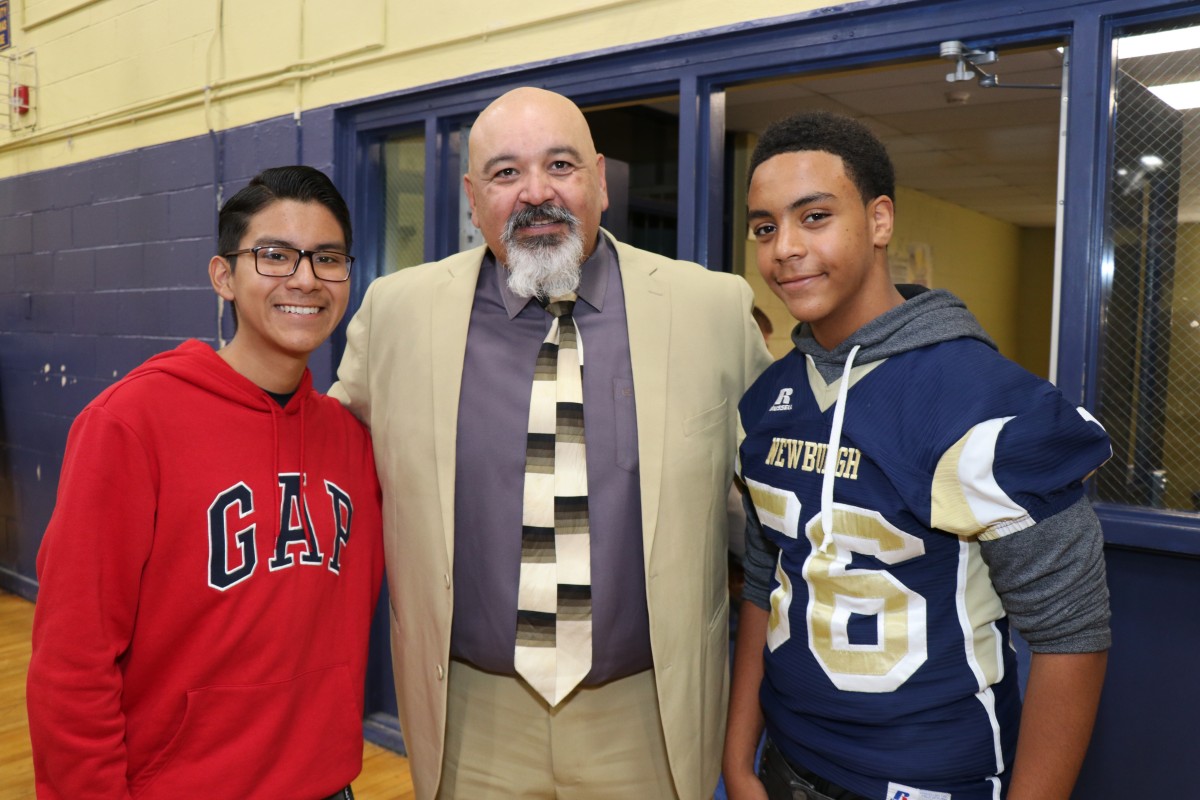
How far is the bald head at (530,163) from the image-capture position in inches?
63.4

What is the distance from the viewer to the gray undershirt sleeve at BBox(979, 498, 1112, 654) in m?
1.11

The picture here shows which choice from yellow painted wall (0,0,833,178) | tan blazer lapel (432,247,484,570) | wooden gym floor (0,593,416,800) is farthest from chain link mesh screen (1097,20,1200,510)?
wooden gym floor (0,593,416,800)

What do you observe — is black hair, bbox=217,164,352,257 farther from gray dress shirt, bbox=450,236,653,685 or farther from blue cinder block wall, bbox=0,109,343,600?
blue cinder block wall, bbox=0,109,343,600

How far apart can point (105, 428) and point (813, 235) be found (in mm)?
1063

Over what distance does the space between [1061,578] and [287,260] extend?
1.26 meters

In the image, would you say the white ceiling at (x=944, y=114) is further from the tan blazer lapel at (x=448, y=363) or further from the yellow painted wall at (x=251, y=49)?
the tan blazer lapel at (x=448, y=363)

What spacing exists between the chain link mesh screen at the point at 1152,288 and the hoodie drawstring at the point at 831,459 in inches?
41.8

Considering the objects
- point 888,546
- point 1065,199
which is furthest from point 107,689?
point 1065,199

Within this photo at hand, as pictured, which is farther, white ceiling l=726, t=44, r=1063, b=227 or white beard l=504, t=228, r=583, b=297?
white ceiling l=726, t=44, r=1063, b=227

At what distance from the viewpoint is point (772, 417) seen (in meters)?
1.40

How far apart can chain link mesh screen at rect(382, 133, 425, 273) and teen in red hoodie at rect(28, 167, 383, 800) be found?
5.96ft

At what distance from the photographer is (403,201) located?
341 centimetres

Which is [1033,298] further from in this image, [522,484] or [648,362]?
[522,484]

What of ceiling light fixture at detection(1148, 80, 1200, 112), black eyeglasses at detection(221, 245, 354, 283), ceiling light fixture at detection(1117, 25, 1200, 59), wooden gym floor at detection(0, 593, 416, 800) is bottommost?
wooden gym floor at detection(0, 593, 416, 800)
